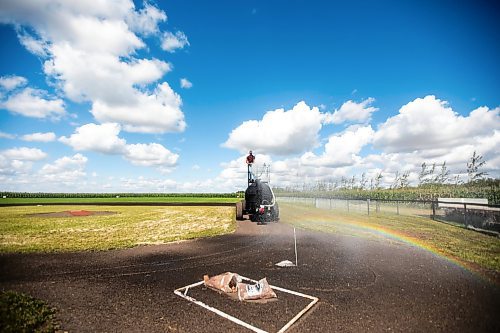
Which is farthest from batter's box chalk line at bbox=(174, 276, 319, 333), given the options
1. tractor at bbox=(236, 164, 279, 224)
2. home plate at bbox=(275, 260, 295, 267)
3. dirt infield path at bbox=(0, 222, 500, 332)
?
tractor at bbox=(236, 164, 279, 224)

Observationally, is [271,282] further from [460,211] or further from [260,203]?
[460,211]

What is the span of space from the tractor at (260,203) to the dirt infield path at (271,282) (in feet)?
23.6

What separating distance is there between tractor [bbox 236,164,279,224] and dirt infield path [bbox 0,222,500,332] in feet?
23.6

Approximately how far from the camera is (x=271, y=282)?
6.60 m

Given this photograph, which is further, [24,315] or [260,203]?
[260,203]

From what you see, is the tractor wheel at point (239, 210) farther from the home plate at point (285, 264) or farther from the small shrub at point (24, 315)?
the small shrub at point (24, 315)

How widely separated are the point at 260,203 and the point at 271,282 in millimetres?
11563

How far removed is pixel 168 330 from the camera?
4344 millimetres

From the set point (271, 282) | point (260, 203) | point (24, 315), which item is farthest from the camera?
point (260, 203)

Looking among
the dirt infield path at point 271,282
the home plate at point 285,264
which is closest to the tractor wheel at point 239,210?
the dirt infield path at point 271,282

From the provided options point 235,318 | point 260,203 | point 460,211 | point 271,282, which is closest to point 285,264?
point 271,282

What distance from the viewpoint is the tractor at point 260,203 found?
18.0 metres

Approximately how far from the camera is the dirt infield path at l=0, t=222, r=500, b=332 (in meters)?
4.57

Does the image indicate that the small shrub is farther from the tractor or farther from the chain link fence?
the chain link fence
